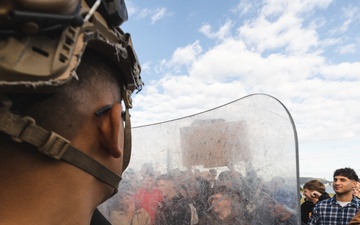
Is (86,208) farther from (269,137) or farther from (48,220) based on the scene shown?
(269,137)

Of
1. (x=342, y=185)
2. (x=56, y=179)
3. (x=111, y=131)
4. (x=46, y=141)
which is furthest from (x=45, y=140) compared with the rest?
(x=342, y=185)

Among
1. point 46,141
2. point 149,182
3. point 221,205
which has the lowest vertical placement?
point 221,205

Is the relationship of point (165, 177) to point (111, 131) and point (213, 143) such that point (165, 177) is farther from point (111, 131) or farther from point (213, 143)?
point (111, 131)

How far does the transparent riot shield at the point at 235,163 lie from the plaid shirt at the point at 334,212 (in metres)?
3.92

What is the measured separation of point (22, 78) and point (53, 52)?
0.11 m

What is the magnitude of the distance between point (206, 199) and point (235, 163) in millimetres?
241

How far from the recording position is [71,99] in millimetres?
1067

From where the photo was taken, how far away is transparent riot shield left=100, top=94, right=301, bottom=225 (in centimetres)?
155

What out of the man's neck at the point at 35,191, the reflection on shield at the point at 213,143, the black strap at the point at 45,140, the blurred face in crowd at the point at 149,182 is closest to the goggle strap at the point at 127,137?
the black strap at the point at 45,140

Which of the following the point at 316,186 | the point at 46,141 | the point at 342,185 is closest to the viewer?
the point at 46,141

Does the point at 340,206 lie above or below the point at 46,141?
below

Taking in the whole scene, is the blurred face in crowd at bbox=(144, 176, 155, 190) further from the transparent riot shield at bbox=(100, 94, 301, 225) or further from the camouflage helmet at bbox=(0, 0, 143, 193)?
the camouflage helmet at bbox=(0, 0, 143, 193)

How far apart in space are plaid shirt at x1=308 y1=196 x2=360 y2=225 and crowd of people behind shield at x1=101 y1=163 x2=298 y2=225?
12.8 ft

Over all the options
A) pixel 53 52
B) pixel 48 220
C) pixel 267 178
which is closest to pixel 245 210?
pixel 267 178
